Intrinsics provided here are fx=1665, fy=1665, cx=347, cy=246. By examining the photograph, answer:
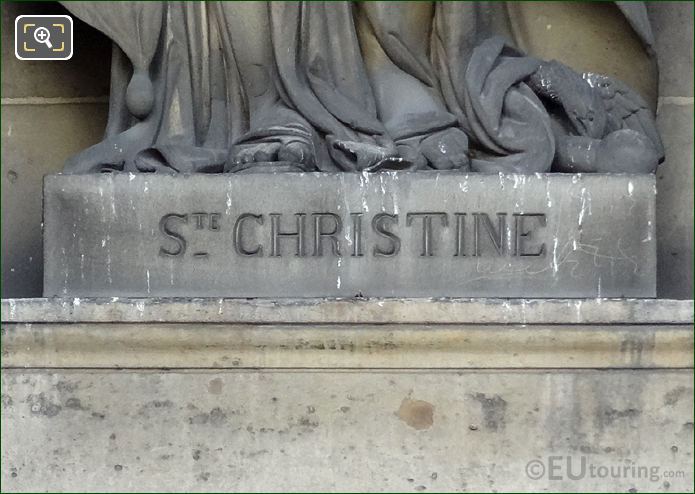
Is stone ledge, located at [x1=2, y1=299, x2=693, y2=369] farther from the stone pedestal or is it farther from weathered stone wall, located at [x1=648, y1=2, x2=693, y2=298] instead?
weathered stone wall, located at [x1=648, y1=2, x2=693, y2=298]

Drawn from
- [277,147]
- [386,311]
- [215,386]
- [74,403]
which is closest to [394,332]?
[386,311]

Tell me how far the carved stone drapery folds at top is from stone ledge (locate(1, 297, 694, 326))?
52 cm

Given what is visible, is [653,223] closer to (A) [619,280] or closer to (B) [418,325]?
(A) [619,280]

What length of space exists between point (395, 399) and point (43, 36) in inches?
77.9

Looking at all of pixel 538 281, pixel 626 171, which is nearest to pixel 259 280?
pixel 538 281

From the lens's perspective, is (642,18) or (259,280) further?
(642,18)

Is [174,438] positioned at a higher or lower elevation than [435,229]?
lower

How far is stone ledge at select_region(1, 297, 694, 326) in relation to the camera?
222 inches

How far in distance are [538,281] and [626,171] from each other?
1.75 feet

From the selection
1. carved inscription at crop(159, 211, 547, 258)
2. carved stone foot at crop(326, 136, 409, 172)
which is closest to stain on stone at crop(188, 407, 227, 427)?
carved inscription at crop(159, 211, 547, 258)

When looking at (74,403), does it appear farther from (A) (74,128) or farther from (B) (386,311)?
(A) (74,128)

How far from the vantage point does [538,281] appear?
5746 mm

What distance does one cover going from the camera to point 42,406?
5711 mm
